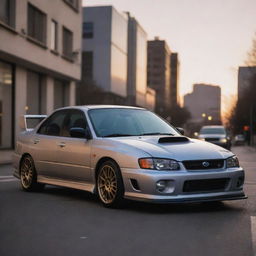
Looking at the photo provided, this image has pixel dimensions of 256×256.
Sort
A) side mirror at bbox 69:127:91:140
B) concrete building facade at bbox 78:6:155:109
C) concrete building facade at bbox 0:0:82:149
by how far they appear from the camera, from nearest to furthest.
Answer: side mirror at bbox 69:127:91:140 < concrete building facade at bbox 0:0:82:149 < concrete building facade at bbox 78:6:155:109

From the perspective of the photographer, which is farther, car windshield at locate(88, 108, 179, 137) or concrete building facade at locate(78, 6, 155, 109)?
concrete building facade at locate(78, 6, 155, 109)

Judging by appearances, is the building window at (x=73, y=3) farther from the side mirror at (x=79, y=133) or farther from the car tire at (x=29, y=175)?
the side mirror at (x=79, y=133)

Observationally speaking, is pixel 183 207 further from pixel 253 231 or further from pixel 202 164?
pixel 253 231

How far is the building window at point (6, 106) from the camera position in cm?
2898

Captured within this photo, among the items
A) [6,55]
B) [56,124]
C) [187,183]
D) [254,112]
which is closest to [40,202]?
[56,124]

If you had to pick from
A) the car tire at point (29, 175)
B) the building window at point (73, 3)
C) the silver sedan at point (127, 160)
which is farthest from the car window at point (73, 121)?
the building window at point (73, 3)

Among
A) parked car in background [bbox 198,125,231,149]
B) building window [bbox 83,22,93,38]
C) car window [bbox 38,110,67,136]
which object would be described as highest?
building window [bbox 83,22,93,38]

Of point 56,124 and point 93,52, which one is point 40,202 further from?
point 93,52

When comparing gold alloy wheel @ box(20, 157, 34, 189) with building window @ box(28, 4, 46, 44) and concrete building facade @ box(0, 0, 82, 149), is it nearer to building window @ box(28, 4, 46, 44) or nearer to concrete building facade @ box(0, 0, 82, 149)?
concrete building facade @ box(0, 0, 82, 149)

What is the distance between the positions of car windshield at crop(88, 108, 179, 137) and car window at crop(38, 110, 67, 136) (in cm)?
80

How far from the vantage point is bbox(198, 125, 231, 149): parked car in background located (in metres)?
33.7

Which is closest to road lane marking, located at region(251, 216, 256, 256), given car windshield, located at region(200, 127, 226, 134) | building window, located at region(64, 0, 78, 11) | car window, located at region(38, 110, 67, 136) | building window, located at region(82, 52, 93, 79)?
car window, located at region(38, 110, 67, 136)

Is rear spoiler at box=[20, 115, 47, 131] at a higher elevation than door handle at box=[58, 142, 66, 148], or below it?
higher

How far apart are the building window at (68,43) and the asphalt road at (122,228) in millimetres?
28909
